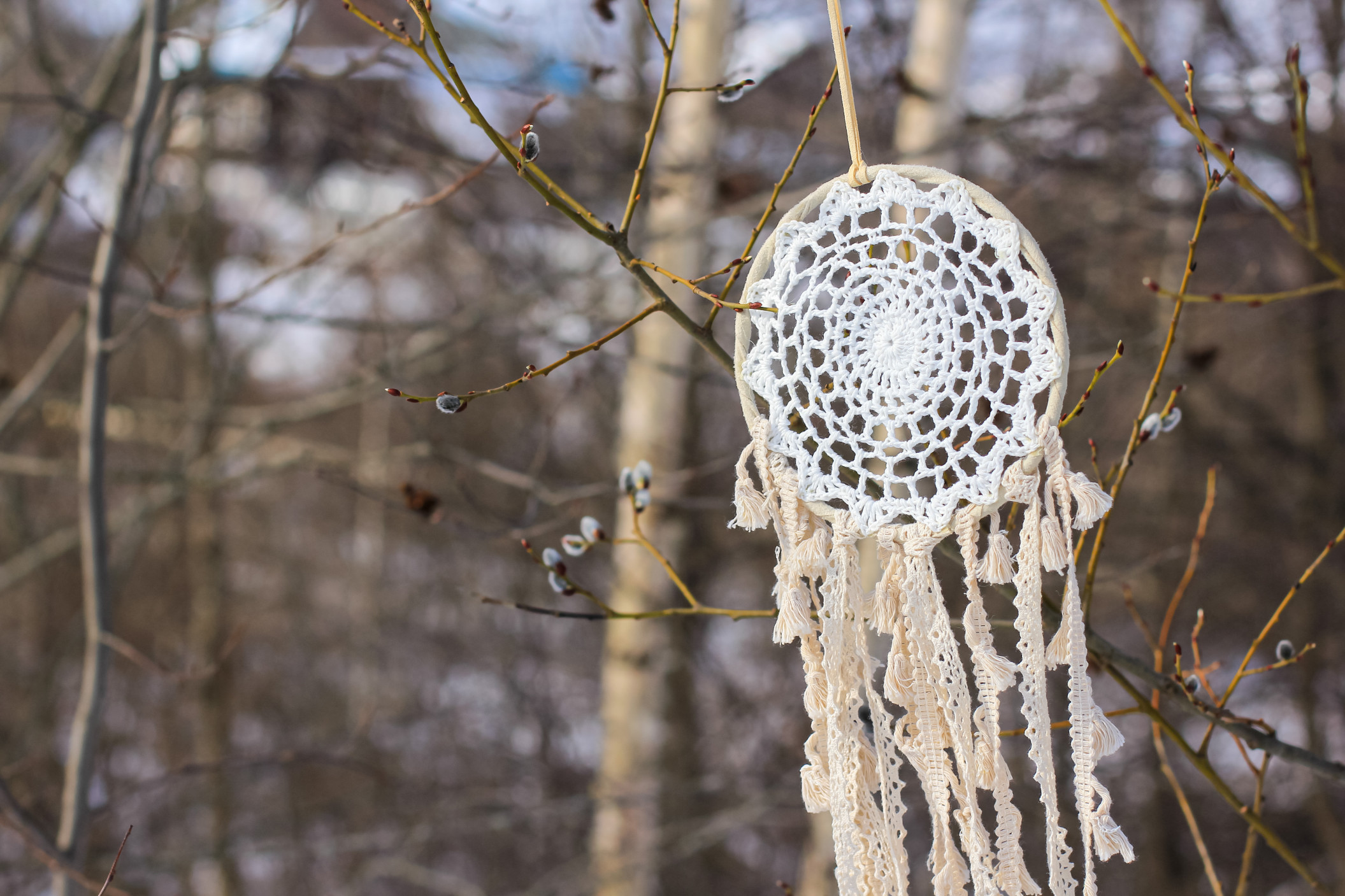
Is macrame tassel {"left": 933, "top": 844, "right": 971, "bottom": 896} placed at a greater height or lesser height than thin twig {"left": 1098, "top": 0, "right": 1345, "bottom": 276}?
lesser

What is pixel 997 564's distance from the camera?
0.59m

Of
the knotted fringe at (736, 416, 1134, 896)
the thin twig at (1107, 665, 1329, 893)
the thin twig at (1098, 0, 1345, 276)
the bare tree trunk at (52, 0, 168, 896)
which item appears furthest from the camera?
the bare tree trunk at (52, 0, 168, 896)

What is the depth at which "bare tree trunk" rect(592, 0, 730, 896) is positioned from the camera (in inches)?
73.4

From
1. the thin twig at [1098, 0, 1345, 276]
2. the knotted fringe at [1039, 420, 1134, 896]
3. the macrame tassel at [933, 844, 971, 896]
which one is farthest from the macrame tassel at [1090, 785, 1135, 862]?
the thin twig at [1098, 0, 1345, 276]

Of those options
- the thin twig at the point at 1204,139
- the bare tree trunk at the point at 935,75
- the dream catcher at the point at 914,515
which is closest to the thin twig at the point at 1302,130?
the thin twig at the point at 1204,139

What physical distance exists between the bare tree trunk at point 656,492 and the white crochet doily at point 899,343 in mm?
1141

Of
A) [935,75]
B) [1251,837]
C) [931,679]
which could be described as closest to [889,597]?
[931,679]

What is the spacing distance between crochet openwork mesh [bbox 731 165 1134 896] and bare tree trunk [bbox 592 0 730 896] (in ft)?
3.72

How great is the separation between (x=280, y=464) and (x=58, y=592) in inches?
136

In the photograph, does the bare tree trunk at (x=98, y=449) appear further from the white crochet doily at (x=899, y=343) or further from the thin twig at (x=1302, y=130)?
the thin twig at (x=1302, y=130)

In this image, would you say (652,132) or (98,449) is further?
(98,449)

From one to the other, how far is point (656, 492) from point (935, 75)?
3.31ft

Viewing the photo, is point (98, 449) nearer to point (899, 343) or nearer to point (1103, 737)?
point (899, 343)

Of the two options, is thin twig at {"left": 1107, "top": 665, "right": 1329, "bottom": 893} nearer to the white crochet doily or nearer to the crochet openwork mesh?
the crochet openwork mesh
